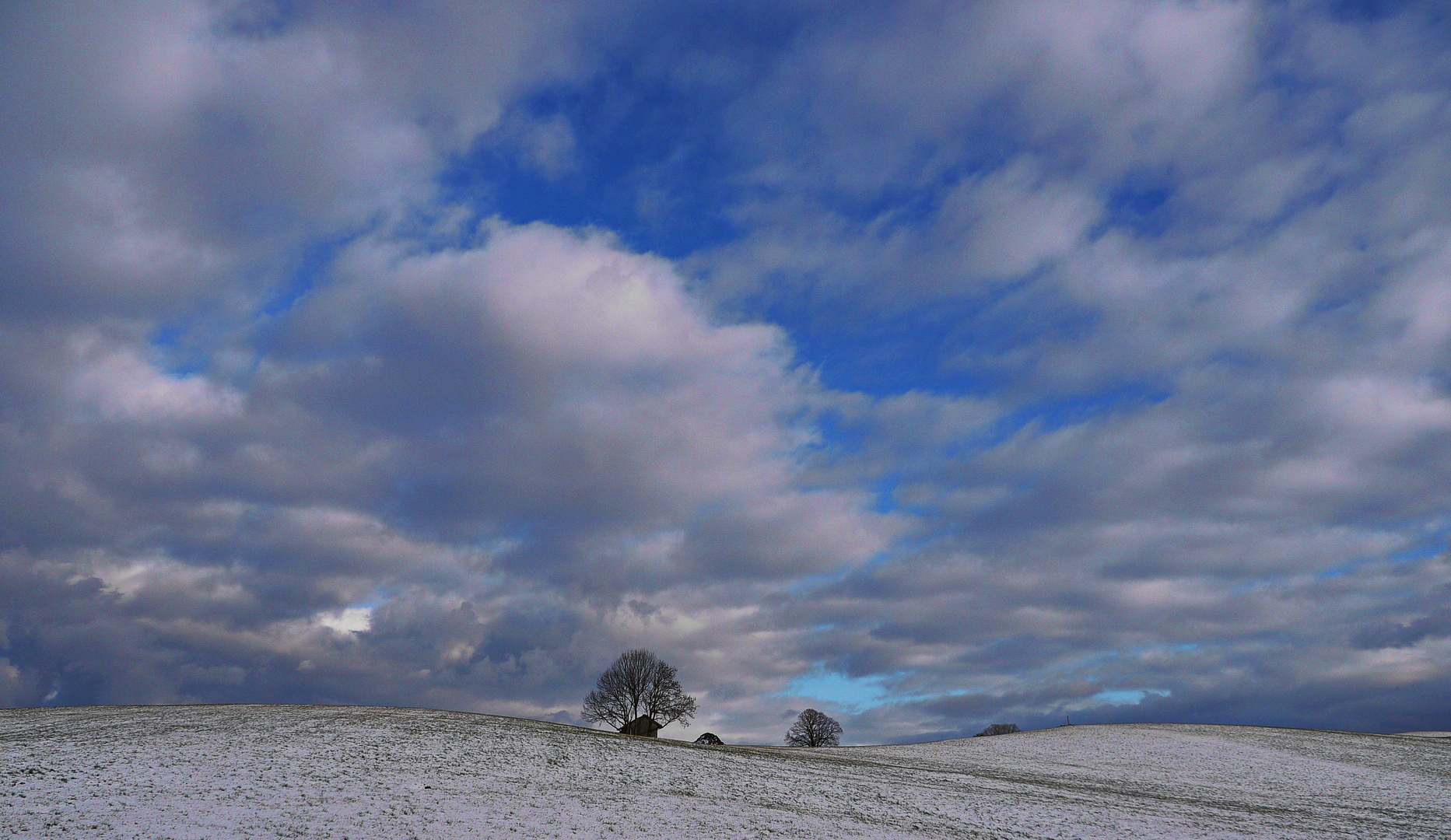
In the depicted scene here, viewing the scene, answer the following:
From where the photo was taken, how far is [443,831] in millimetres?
24109

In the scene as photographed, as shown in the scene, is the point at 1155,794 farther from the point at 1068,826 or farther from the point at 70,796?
the point at 70,796

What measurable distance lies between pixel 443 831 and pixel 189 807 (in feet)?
27.1

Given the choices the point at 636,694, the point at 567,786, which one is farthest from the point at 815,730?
the point at 567,786

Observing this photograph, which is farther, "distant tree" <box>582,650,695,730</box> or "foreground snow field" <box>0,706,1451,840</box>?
"distant tree" <box>582,650,695,730</box>

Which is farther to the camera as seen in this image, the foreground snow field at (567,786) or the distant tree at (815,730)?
the distant tree at (815,730)

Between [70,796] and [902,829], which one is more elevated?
[70,796]

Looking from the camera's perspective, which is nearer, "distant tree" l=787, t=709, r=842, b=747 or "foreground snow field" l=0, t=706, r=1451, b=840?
"foreground snow field" l=0, t=706, r=1451, b=840

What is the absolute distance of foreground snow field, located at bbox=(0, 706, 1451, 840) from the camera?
24922 millimetres

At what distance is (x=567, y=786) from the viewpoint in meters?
30.8

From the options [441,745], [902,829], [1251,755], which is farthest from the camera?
[1251,755]

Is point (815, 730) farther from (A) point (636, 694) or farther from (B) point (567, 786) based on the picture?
(B) point (567, 786)

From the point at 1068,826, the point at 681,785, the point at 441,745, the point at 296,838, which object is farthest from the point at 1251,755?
the point at 296,838

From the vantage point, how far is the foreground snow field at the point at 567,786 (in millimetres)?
24922

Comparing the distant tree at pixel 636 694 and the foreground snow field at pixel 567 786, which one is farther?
the distant tree at pixel 636 694
